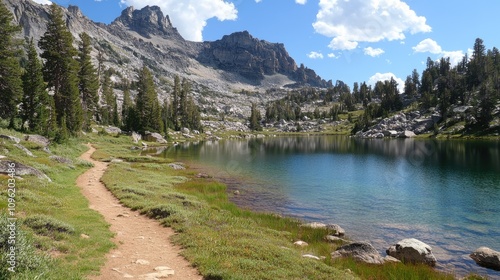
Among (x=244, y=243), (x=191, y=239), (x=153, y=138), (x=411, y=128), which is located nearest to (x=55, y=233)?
(x=191, y=239)

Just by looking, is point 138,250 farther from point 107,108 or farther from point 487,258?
point 107,108

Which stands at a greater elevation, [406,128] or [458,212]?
[406,128]

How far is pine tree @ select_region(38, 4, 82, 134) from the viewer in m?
68.4

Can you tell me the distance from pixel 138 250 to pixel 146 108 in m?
116

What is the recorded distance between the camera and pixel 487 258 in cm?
2077

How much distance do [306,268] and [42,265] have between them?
10670 millimetres

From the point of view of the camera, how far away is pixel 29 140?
50.4m

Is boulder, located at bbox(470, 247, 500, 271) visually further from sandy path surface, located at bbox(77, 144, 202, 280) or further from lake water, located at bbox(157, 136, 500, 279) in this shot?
sandy path surface, located at bbox(77, 144, 202, 280)

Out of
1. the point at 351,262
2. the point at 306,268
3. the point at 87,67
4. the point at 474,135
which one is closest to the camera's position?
the point at 306,268

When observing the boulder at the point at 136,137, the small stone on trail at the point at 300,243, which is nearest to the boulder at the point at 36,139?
the small stone on trail at the point at 300,243

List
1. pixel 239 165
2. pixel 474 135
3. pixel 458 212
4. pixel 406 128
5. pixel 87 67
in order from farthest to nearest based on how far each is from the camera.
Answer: pixel 406 128 < pixel 474 135 < pixel 87 67 < pixel 239 165 < pixel 458 212

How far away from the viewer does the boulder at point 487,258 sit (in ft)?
66.7

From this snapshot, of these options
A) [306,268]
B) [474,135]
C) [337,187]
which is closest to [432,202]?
[337,187]

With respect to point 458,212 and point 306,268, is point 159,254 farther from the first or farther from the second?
point 458,212
